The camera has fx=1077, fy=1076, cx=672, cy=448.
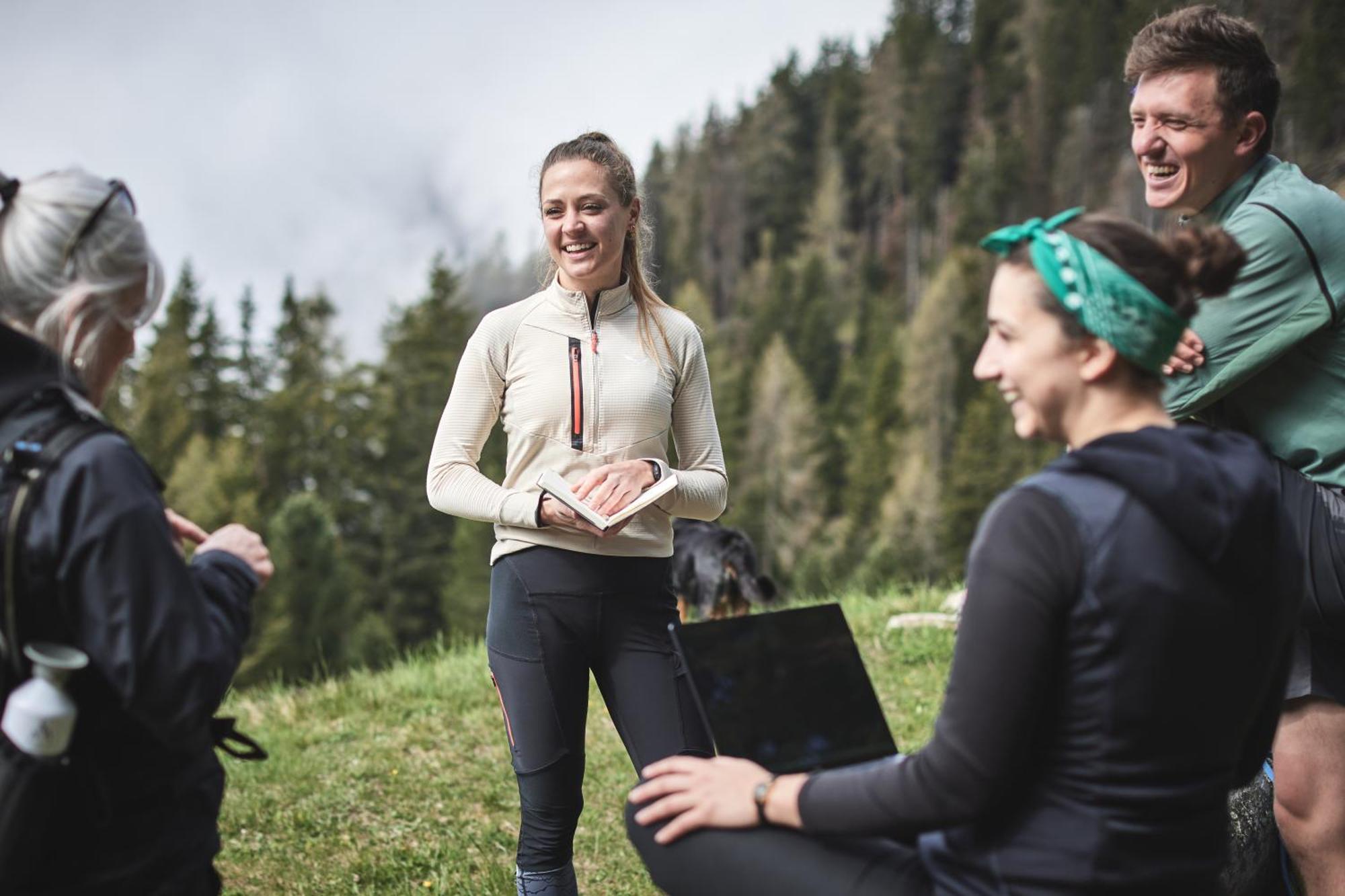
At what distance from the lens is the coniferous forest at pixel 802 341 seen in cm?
4244

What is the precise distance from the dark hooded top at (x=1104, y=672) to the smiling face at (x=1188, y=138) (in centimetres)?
139

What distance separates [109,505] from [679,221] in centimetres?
9845

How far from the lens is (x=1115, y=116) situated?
72.1 metres

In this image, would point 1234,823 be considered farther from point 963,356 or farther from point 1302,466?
point 963,356

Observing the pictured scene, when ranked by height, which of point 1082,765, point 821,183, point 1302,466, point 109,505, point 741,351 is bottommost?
point 741,351

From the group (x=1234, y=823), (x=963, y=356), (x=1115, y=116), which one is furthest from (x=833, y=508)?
(x=1234, y=823)

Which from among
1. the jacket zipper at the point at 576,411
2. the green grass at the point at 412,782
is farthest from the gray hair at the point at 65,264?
the green grass at the point at 412,782

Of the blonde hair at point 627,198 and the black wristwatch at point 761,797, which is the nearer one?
the black wristwatch at point 761,797

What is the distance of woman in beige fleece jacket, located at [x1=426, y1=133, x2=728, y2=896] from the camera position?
3150 millimetres

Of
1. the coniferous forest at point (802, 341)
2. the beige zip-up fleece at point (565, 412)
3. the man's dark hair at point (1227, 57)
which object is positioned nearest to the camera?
the man's dark hair at point (1227, 57)

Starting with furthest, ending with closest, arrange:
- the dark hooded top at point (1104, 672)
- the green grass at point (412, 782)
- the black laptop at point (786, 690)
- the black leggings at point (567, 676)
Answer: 1. the green grass at point (412, 782)
2. the black leggings at point (567, 676)
3. the black laptop at point (786, 690)
4. the dark hooded top at point (1104, 672)

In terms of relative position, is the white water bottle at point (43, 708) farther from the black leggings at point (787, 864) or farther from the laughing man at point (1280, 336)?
the laughing man at point (1280, 336)

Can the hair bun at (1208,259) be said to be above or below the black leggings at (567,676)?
above

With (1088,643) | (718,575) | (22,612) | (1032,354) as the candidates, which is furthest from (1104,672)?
(718,575)
